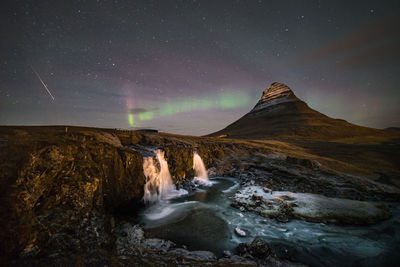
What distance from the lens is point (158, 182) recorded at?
13.1 m

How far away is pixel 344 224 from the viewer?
354 inches

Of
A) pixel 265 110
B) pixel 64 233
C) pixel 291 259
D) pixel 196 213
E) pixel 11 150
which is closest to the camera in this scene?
pixel 64 233

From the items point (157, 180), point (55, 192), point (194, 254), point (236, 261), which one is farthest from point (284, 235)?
point (55, 192)

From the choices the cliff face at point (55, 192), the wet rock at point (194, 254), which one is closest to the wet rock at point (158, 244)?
the wet rock at point (194, 254)

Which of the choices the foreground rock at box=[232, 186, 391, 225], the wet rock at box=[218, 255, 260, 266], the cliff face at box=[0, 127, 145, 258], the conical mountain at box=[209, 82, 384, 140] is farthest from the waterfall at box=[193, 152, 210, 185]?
the conical mountain at box=[209, 82, 384, 140]

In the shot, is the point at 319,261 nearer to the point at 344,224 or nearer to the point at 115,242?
the point at 344,224

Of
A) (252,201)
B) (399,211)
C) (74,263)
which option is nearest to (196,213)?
(252,201)

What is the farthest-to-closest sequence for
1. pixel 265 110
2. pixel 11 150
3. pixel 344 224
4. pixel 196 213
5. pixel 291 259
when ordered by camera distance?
pixel 265 110, pixel 196 213, pixel 344 224, pixel 291 259, pixel 11 150

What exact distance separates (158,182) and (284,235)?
30.0 feet

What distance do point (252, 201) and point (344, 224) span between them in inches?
194

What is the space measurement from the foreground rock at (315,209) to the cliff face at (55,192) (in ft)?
27.5

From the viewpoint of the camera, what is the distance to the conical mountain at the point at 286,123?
6538 centimetres

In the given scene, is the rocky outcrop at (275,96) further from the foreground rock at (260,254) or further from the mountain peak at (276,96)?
the foreground rock at (260,254)

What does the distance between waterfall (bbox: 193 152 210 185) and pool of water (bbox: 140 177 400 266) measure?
23.8 feet
